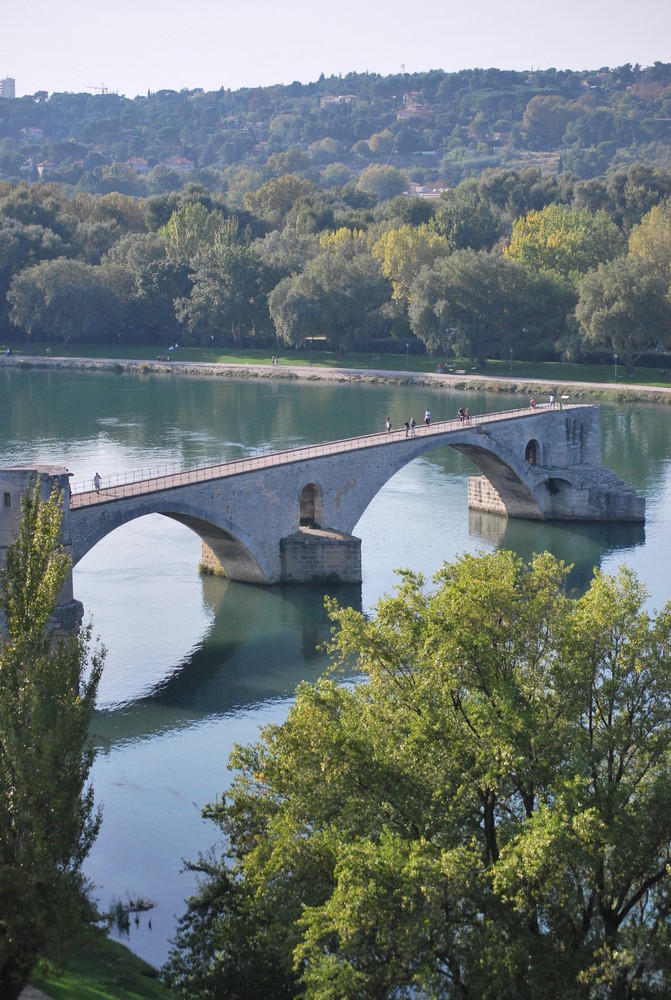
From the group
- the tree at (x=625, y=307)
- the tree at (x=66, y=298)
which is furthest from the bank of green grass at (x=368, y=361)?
the tree at (x=625, y=307)

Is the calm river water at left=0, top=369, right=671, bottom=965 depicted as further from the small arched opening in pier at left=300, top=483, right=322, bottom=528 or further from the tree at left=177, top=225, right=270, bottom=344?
the tree at left=177, top=225, right=270, bottom=344

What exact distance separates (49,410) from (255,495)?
44527 mm

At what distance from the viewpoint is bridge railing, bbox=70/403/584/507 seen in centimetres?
4033

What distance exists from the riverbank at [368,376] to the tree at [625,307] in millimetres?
3052

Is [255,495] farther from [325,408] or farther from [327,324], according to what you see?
[327,324]

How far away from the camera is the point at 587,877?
18141 millimetres

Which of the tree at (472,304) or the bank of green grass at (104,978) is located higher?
the tree at (472,304)

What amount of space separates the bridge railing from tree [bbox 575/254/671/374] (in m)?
31.8

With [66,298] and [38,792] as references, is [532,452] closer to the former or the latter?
[38,792]

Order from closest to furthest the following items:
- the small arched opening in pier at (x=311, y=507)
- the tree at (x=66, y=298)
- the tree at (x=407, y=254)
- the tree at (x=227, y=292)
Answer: the small arched opening in pier at (x=311, y=507) → the tree at (x=407, y=254) → the tree at (x=227, y=292) → the tree at (x=66, y=298)

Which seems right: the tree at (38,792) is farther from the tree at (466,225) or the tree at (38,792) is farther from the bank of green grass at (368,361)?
the tree at (466,225)

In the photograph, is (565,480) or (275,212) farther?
(275,212)

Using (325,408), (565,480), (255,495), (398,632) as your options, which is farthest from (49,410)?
(398,632)

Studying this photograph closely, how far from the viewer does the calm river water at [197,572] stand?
29156 millimetres
